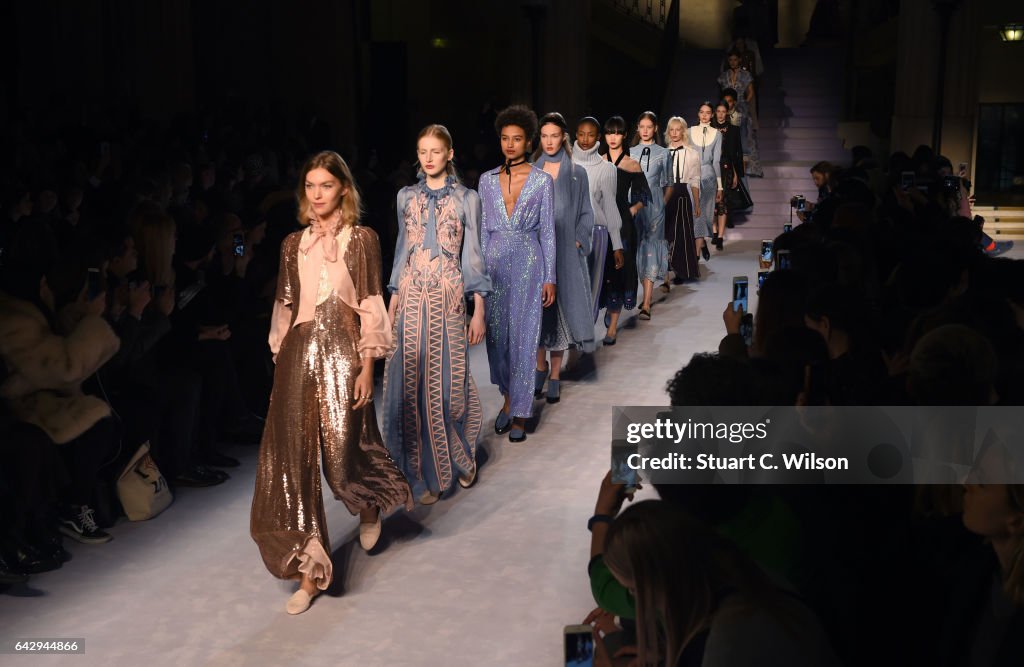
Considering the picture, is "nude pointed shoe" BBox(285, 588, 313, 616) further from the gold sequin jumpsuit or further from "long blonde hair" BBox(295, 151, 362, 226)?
"long blonde hair" BBox(295, 151, 362, 226)

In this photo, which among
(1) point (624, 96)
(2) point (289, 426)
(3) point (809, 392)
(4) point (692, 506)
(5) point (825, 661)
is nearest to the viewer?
(5) point (825, 661)

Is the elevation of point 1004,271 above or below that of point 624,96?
below

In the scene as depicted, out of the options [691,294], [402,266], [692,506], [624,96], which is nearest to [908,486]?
[692,506]

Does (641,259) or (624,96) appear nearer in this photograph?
(641,259)

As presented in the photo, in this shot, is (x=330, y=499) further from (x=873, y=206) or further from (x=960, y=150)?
(x=960, y=150)

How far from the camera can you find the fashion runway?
380cm

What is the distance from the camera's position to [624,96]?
18.5m

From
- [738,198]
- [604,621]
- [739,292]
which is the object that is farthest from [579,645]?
[738,198]

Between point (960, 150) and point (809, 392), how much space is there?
12.3 m

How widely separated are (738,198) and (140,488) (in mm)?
10118

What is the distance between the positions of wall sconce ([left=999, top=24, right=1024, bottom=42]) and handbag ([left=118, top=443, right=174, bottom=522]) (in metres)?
15.1

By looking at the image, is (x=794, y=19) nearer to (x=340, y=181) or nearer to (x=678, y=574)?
(x=340, y=181)

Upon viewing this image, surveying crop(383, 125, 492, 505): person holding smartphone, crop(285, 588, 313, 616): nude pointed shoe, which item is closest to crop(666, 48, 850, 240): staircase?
crop(383, 125, 492, 505): person holding smartphone

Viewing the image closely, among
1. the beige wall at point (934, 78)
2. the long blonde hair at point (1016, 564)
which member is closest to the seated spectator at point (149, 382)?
the long blonde hair at point (1016, 564)
